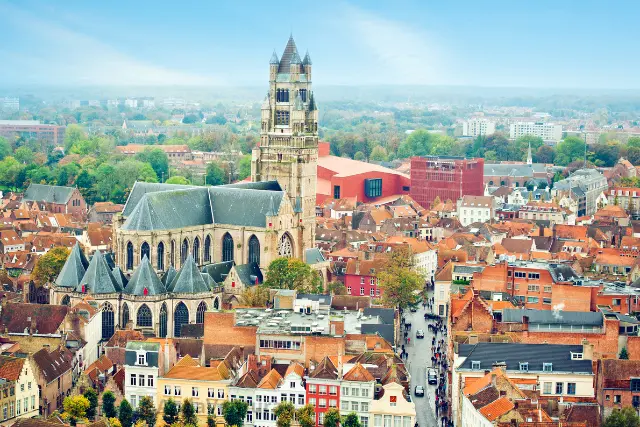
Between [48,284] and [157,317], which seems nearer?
[157,317]

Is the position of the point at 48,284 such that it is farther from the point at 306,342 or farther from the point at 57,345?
the point at 306,342

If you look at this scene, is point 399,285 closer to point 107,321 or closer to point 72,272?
point 107,321

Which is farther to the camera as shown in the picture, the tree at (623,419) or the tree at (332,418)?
the tree at (332,418)

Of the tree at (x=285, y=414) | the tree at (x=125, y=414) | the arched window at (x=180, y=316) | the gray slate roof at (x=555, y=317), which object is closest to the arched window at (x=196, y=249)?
the arched window at (x=180, y=316)

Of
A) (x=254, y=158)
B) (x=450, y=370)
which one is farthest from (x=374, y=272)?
(x=450, y=370)

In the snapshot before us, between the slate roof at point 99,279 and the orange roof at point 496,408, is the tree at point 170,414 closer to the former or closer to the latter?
the orange roof at point 496,408
